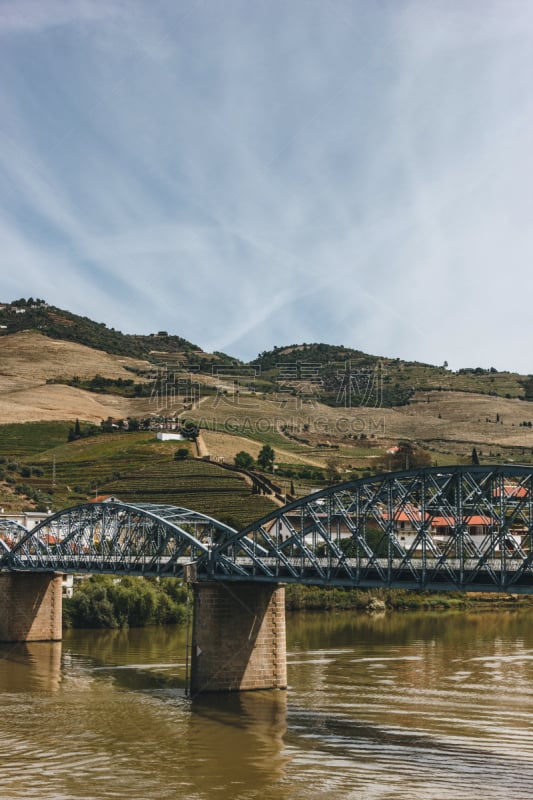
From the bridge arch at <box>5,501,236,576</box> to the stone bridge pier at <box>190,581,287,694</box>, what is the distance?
4.42 metres

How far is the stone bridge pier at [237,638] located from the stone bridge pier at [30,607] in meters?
24.0

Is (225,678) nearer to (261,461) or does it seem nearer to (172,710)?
(172,710)

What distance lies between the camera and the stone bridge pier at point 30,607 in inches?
2640

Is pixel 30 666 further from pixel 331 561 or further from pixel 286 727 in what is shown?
pixel 286 727

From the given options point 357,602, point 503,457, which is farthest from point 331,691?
point 503,457

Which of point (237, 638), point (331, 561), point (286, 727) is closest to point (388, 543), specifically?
point (331, 561)

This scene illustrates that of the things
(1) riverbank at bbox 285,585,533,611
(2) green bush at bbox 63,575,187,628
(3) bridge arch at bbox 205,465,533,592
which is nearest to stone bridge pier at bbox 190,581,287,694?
(3) bridge arch at bbox 205,465,533,592

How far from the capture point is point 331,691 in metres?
46.6

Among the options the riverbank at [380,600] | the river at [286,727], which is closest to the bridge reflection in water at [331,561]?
the river at [286,727]

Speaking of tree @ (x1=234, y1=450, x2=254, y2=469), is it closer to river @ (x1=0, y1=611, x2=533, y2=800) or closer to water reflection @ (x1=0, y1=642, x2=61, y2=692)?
water reflection @ (x1=0, y1=642, x2=61, y2=692)

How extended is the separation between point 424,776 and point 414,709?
34.7 ft

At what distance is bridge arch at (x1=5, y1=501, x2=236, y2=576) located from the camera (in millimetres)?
56344

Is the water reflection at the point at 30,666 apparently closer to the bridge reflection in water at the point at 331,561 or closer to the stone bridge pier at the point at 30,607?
the stone bridge pier at the point at 30,607

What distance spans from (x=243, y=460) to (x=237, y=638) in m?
84.7
